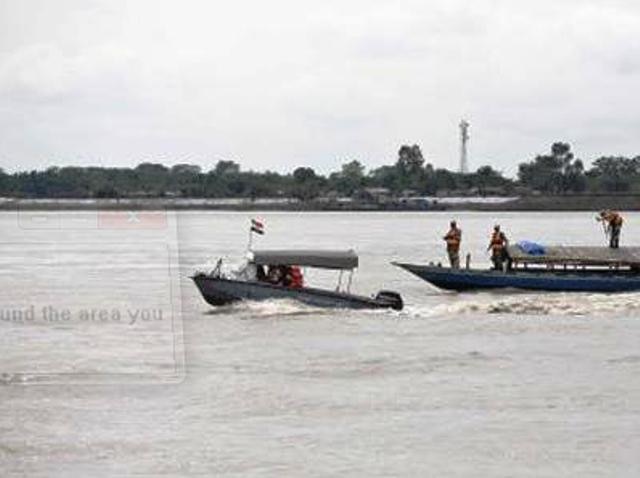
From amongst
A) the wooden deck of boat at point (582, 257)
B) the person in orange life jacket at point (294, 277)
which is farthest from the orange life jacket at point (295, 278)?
the wooden deck of boat at point (582, 257)

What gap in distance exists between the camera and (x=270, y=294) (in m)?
36.5

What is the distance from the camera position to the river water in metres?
19.2

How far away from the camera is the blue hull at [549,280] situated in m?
45.5

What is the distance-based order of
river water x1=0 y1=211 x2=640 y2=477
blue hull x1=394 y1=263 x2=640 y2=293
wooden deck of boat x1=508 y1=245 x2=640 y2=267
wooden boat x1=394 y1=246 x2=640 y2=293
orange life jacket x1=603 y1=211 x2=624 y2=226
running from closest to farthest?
river water x1=0 y1=211 x2=640 y2=477
blue hull x1=394 y1=263 x2=640 y2=293
wooden boat x1=394 y1=246 x2=640 y2=293
wooden deck of boat x1=508 y1=245 x2=640 y2=267
orange life jacket x1=603 y1=211 x2=624 y2=226

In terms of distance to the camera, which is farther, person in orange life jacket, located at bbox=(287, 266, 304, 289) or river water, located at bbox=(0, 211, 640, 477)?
person in orange life jacket, located at bbox=(287, 266, 304, 289)

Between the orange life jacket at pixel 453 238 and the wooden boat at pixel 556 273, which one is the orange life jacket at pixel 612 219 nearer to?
the wooden boat at pixel 556 273

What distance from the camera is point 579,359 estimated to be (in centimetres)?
2920

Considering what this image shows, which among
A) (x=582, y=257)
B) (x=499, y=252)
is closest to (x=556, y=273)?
(x=582, y=257)

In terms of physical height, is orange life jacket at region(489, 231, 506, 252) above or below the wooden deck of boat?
above

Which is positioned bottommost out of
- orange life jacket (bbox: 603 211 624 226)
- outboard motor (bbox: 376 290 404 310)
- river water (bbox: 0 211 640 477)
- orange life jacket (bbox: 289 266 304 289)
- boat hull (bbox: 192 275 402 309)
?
river water (bbox: 0 211 640 477)

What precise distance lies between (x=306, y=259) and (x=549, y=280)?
1270 centimetres

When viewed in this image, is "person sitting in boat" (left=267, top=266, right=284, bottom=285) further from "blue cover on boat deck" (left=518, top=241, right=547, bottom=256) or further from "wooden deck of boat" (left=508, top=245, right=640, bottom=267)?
"blue cover on boat deck" (left=518, top=241, right=547, bottom=256)

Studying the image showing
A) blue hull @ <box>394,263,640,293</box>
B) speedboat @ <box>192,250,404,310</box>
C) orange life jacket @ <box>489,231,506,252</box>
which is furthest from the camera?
orange life jacket @ <box>489,231,506,252</box>

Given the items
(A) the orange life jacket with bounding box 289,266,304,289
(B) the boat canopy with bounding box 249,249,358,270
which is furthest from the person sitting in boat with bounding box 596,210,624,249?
(A) the orange life jacket with bounding box 289,266,304,289
